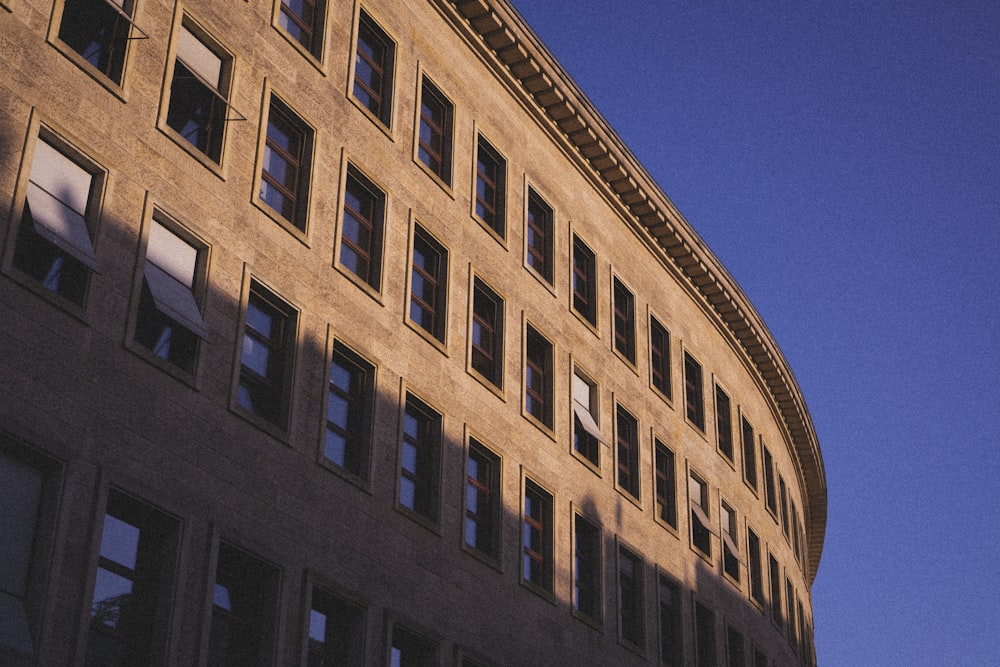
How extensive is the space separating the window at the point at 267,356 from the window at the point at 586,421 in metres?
10.1

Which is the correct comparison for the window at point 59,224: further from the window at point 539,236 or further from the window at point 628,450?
the window at point 628,450

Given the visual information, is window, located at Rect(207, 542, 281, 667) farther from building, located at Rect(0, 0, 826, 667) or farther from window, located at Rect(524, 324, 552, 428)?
window, located at Rect(524, 324, 552, 428)

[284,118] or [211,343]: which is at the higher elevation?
[284,118]

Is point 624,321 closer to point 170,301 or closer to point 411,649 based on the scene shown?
point 411,649

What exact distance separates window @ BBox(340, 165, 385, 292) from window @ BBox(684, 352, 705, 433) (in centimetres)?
1489

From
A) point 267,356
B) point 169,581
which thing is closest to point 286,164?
point 267,356

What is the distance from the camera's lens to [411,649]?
27078mm

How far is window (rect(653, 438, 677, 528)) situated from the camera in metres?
38.6

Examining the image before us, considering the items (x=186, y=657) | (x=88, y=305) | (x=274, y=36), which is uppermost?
(x=274, y=36)

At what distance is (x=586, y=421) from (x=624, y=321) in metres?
5.35

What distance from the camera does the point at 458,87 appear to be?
33.7 metres

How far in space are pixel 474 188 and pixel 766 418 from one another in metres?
20.4

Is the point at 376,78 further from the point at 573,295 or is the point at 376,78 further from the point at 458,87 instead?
the point at 573,295

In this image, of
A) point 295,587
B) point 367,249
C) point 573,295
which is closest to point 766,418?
point 573,295
